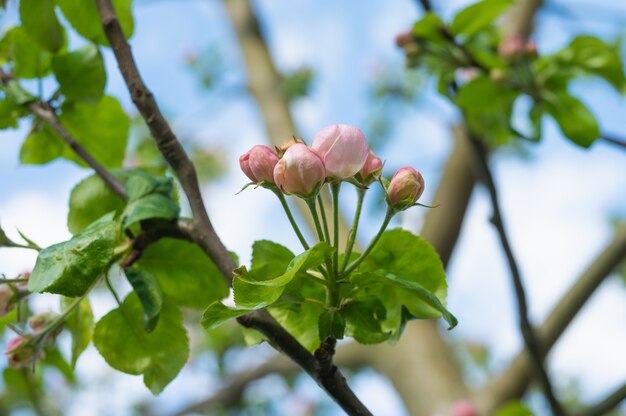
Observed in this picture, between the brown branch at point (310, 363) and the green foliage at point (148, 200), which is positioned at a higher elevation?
the green foliage at point (148, 200)

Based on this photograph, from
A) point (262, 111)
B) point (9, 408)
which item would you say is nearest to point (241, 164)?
point (262, 111)

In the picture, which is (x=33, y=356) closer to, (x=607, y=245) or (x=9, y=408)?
(x=607, y=245)

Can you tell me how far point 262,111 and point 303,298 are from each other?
257 cm

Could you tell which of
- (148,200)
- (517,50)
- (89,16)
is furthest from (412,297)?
(517,50)

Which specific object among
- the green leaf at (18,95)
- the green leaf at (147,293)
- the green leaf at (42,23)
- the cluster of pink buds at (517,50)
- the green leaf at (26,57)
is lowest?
the cluster of pink buds at (517,50)

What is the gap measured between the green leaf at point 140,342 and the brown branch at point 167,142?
10 centimetres

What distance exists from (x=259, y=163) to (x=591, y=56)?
2.88 feet

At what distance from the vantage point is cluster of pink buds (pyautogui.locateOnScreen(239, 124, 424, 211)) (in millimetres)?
460

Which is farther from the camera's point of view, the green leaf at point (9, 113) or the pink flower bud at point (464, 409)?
the pink flower bud at point (464, 409)

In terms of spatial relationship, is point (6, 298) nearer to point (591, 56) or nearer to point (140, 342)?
point (140, 342)

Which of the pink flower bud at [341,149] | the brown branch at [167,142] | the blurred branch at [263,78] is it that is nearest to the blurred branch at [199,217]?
the brown branch at [167,142]

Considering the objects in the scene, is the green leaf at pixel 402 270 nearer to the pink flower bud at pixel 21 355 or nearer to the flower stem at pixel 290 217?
the flower stem at pixel 290 217

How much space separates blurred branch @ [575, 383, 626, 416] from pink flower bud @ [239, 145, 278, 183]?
79 centimetres

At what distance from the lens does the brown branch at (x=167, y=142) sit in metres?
0.56
